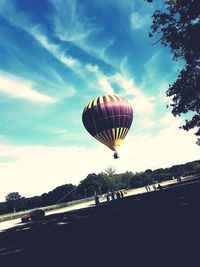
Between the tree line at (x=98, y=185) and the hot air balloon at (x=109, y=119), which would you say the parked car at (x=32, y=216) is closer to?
the hot air balloon at (x=109, y=119)

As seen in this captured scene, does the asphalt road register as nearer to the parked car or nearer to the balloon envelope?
the balloon envelope

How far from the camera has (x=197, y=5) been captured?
1841cm

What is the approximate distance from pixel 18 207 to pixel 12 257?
10591cm

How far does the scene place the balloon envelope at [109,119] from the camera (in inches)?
1369

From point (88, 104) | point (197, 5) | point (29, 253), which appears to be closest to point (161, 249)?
point (29, 253)

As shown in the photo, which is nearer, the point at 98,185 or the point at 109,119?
the point at 109,119

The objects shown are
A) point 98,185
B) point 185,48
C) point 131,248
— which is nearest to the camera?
point 131,248

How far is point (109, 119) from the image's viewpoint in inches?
1369

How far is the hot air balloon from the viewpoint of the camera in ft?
114

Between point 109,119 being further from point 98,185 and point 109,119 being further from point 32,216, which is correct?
point 98,185

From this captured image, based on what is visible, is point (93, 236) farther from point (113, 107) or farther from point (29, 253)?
point (113, 107)

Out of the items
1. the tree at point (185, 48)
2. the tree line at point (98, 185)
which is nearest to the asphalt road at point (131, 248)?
the tree at point (185, 48)

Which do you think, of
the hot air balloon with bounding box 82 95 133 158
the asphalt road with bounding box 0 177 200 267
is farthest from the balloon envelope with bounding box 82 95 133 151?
the asphalt road with bounding box 0 177 200 267

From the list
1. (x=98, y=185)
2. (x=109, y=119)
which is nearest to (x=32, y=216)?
(x=109, y=119)
